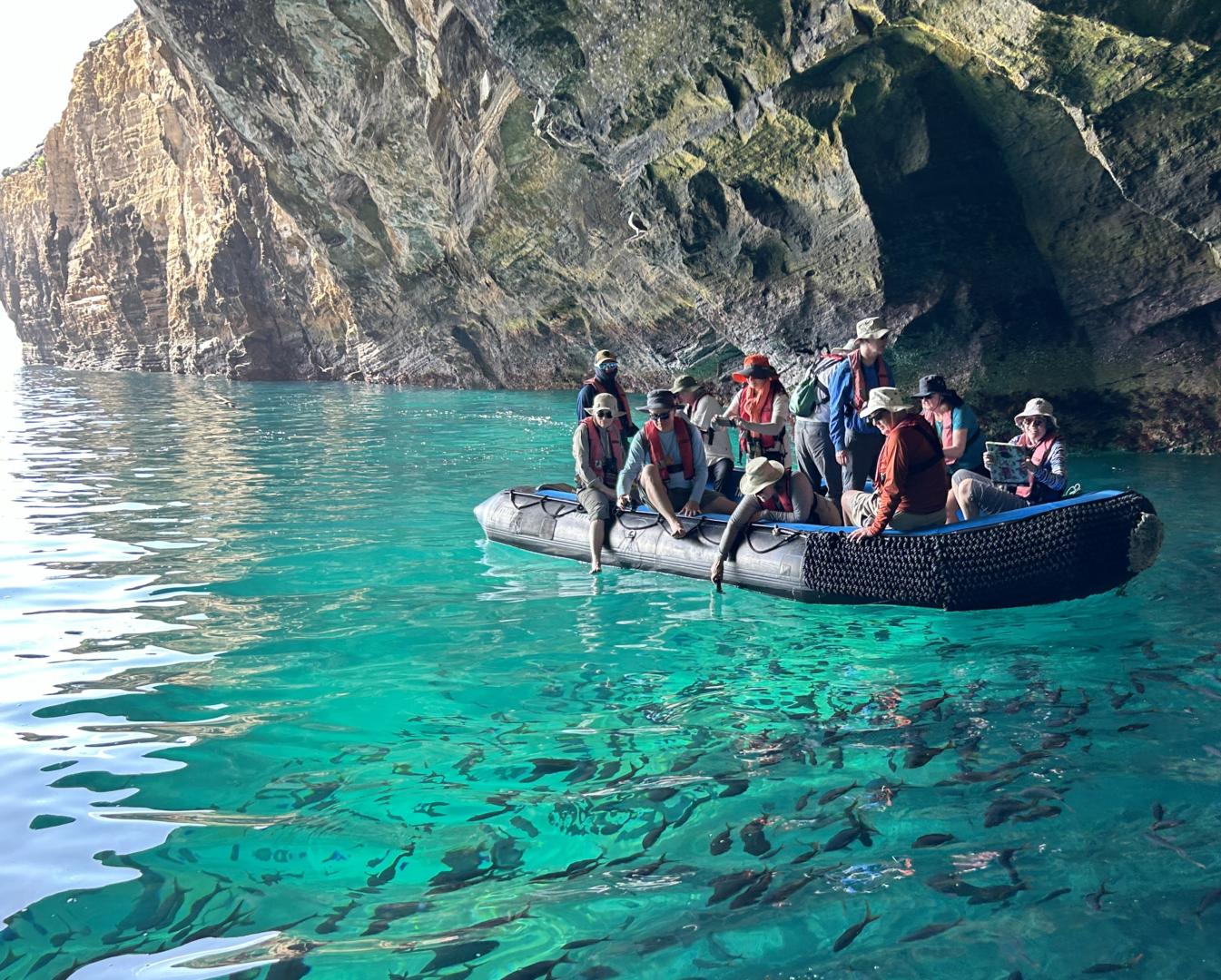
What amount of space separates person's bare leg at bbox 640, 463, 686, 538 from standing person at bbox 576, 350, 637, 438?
3.65 feet

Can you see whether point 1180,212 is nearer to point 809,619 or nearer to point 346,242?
point 809,619

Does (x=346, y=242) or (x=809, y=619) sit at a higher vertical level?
(x=346, y=242)

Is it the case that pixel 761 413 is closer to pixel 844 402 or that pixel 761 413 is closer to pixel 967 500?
pixel 844 402

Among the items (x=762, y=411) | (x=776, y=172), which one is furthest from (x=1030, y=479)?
(x=776, y=172)

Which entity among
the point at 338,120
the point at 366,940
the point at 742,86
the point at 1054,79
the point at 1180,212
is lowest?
the point at 366,940

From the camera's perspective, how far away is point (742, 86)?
15.5 metres

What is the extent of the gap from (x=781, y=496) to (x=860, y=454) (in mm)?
810

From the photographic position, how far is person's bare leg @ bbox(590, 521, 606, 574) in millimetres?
9672

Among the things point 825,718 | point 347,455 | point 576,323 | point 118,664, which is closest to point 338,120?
point 576,323

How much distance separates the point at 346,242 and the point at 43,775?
33.4m

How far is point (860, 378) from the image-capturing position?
8.86 meters

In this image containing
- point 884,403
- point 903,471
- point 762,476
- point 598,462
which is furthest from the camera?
point 598,462

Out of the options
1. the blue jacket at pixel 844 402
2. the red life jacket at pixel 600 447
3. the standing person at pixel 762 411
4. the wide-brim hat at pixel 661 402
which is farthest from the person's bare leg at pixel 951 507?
the red life jacket at pixel 600 447

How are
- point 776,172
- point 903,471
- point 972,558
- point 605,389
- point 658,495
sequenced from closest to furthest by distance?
point 972,558, point 903,471, point 658,495, point 605,389, point 776,172
